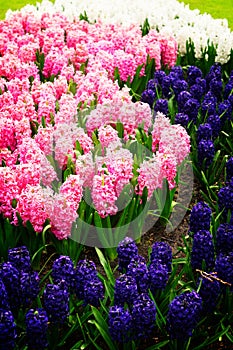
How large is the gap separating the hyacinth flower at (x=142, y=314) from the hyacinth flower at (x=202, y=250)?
24.4 inches

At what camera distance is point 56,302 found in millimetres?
3367

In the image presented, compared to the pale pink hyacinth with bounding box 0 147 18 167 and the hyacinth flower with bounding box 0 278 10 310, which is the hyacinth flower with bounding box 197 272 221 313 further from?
the pale pink hyacinth with bounding box 0 147 18 167

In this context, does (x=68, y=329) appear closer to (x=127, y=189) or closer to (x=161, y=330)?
(x=161, y=330)

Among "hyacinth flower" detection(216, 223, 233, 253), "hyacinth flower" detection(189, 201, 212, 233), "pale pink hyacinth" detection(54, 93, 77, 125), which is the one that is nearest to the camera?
"hyacinth flower" detection(216, 223, 233, 253)

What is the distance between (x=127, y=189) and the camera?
15.0 feet

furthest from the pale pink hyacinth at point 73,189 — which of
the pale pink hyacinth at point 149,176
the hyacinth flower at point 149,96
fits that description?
the hyacinth flower at point 149,96

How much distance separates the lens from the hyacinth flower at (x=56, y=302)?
11.1ft

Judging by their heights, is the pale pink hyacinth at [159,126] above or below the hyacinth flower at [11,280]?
above

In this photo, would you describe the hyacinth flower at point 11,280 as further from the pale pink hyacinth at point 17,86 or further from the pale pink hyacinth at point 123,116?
the pale pink hyacinth at point 17,86

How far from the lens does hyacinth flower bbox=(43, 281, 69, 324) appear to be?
3.37 m

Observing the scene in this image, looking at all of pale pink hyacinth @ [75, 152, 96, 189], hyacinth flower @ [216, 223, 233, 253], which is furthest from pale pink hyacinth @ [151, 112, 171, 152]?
hyacinth flower @ [216, 223, 233, 253]

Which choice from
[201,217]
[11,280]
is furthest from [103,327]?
[201,217]

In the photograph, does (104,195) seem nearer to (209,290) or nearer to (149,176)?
(149,176)

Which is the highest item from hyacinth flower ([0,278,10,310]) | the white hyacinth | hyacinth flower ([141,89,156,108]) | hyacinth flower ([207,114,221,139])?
the white hyacinth
